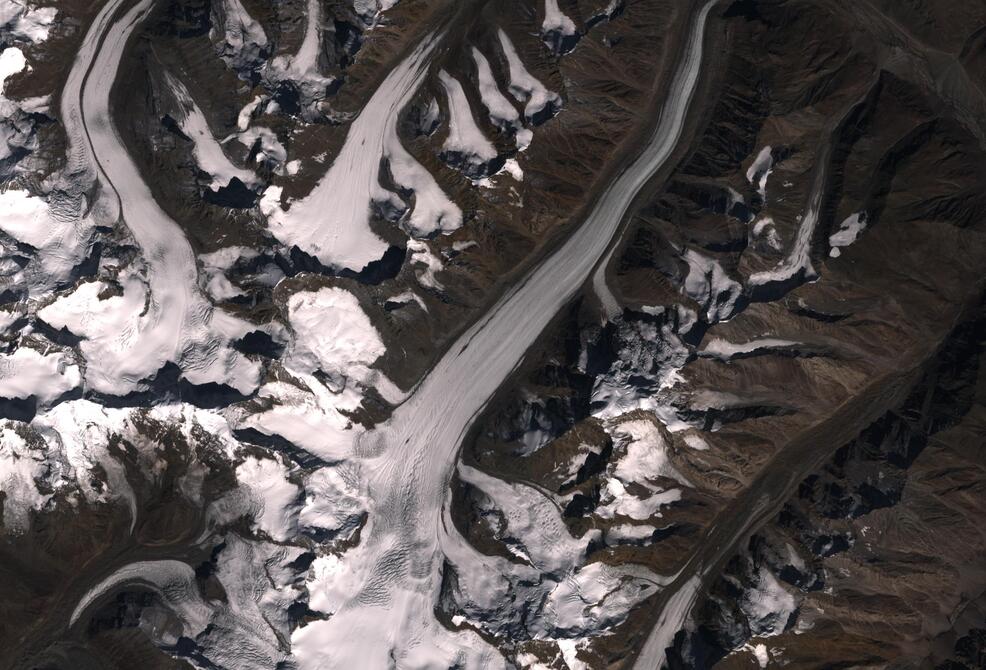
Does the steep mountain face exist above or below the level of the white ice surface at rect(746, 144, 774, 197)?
below

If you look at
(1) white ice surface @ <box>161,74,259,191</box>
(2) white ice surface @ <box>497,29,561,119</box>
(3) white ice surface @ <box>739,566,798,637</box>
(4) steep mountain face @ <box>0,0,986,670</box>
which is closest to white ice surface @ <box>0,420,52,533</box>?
(4) steep mountain face @ <box>0,0,986,670</box>

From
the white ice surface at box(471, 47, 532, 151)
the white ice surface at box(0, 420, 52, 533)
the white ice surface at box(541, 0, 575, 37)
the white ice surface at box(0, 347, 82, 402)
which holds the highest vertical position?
the white ice surface at box(541, 0, 575, 37)

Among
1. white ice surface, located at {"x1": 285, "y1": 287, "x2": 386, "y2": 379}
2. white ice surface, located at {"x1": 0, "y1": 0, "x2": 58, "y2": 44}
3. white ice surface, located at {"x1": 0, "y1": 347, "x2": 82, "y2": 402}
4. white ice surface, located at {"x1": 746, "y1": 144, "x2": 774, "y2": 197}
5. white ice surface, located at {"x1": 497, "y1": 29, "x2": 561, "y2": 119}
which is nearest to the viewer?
white ice surface, located at {"x1": 0, "y1": 347, "x2": 82, "y2": 402}

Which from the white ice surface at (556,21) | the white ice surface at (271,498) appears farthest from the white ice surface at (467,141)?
the white ice surface at (271,498)

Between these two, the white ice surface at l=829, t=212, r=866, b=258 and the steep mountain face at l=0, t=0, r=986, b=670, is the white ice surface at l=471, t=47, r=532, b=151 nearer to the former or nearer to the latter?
the steep mountain face at l=0, t=0, r=986, b=670

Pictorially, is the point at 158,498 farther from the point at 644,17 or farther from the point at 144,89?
the point at 644,17

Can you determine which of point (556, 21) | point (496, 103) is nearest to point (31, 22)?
point (496, 103)

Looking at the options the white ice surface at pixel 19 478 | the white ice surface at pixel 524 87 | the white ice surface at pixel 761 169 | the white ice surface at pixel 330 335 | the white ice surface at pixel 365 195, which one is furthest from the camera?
the white ice surface at pixel 761 169

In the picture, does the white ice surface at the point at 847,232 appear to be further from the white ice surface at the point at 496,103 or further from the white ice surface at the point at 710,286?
the white ice surface at the point at 496,103

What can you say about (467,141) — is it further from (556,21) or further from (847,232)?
(847,232)
